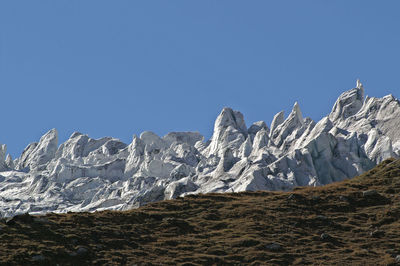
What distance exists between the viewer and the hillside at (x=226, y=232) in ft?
178

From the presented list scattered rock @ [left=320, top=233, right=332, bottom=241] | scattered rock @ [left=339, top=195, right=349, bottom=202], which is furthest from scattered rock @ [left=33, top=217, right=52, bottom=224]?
scattered rock @ [left=339, top=195, right=349, bottom=202]

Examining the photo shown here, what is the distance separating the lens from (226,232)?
2462 inches

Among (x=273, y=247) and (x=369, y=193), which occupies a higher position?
(x=369, y=193)

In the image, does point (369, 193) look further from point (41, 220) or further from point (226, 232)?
point (41, 220)

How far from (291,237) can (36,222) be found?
20.2 m

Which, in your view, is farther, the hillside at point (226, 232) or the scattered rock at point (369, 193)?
the scattered rock at point (369, 193)

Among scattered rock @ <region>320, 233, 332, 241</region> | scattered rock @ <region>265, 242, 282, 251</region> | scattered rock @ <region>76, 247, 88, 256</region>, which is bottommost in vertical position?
scattered rock @ <region>76, 247, 88, 256</region>

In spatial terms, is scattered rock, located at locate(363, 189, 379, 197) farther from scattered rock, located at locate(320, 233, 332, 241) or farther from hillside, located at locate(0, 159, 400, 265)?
scattered rock, located at locate(320, 233, 332, 241)

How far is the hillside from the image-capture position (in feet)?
178

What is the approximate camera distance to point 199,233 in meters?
62.4

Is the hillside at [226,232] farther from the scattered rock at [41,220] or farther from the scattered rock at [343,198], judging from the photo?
the scattered rock at [343,198]

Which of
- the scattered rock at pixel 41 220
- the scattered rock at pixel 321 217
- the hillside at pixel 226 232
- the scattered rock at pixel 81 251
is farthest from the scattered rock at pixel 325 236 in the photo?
the scattered rock at pixel 41 220

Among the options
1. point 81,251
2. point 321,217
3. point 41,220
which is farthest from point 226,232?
point 41,220

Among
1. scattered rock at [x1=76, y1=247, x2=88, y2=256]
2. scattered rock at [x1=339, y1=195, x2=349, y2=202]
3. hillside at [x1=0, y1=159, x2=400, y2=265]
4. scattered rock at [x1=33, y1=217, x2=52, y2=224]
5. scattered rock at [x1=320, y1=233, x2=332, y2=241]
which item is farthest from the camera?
scattered rock at [x1=339, y1=195, x2=349, y2=202]
